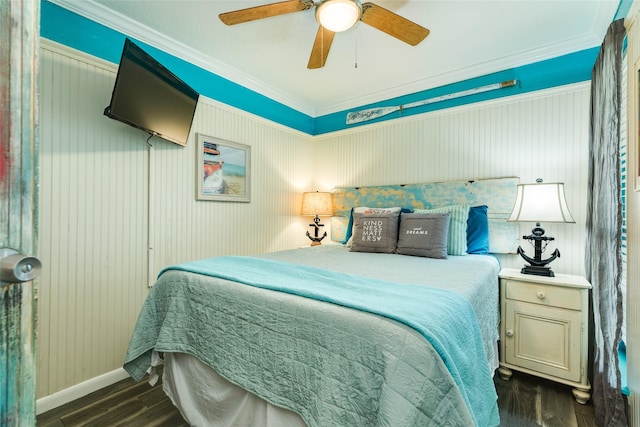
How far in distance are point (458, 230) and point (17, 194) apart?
263 cm

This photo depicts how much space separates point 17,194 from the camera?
1.35 feet

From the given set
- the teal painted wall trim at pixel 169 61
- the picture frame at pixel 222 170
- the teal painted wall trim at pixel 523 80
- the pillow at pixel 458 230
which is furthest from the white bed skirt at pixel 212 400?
the teal painted wall trim at pixel 523 80

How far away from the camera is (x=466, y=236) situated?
257 cm

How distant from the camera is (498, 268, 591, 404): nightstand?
184cm

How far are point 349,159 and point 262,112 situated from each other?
1176mm

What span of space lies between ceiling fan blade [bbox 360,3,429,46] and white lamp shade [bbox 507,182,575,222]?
132 cm

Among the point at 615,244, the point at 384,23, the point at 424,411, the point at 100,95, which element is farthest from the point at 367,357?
the point at 100,95

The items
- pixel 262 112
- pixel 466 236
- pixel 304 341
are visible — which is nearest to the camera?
pixel 304 341

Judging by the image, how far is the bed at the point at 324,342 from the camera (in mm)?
882

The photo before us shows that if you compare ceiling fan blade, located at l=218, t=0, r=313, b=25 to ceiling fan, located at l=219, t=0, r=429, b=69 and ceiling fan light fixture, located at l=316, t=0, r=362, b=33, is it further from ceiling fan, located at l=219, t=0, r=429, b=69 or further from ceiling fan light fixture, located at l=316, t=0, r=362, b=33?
ceiling fan light fixture, located at l=316, t=0, r=362, b=33

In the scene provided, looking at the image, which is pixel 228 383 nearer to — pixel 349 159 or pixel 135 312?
pixel 135 312

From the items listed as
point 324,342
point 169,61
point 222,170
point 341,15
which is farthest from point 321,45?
point 324,342

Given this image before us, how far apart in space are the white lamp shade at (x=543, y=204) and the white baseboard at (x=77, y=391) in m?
3.12

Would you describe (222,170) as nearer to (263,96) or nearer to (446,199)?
(263,96)
